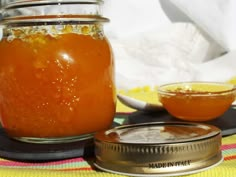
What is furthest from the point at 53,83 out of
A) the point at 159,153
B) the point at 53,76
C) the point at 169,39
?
the point at 169,39

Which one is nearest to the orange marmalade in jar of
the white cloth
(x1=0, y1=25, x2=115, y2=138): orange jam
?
(x1=0, y1=25, x2=115, y2=138): orange jam

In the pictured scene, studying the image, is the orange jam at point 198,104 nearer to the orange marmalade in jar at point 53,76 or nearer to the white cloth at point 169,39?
the orange marmalade in jar at point 53,76

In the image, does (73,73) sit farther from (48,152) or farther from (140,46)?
(140,46)

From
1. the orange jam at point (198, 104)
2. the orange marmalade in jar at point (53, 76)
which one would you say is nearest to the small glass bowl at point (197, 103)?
the orange jam at point (198, 104)

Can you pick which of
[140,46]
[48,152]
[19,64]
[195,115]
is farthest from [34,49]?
[140,46]

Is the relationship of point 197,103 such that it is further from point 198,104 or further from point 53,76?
point 53,76

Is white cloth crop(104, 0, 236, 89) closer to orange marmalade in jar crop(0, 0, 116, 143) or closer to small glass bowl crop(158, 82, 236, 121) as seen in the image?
small glass bowl crop(158, 82, 236, 121)
